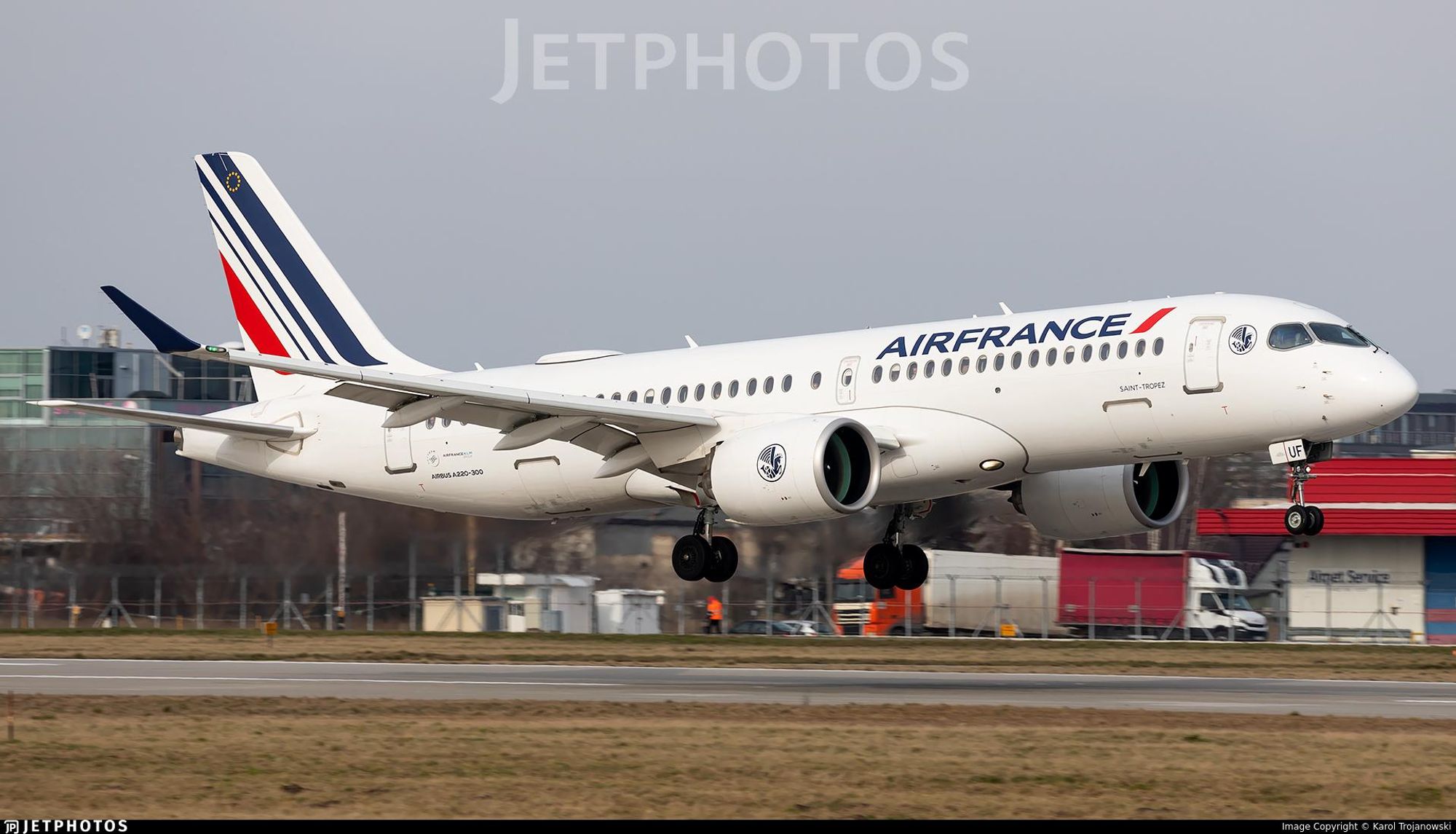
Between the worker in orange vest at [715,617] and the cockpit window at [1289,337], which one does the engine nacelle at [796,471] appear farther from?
the worker in orange vest at [715,617]

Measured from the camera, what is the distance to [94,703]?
2620 cm

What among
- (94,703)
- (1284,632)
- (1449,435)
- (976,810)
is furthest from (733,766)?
(1449,435)

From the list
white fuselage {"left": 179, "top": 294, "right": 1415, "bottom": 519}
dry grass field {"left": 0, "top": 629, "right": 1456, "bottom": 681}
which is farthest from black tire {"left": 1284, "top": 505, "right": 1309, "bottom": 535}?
dry grass field {"left": 0, "top": 629, "right": 1456, "bottom": 681}

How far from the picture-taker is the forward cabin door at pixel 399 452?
36344 mm

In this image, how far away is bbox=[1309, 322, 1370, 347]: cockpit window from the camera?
2762 cm

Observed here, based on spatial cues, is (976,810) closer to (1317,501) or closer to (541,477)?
(541,477)

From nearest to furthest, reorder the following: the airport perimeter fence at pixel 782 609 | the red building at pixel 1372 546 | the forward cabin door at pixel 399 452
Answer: the forward cabin door at pixel 399 452
the airport perimeter fence at pixel 782 609
the red building at pixel 1372 546

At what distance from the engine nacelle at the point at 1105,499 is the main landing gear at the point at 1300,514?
4.57 meters

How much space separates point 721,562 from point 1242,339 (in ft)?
34.8

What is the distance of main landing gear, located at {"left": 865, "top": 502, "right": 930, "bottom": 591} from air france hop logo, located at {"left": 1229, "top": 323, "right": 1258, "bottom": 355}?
8599 mm

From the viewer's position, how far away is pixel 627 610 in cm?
5194

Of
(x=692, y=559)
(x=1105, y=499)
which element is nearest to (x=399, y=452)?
(x=692, y=559)

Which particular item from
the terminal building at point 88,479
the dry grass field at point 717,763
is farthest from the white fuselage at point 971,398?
the terminal building at point 88,479

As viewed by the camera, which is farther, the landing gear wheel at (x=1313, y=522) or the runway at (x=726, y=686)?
the landing gear wheel at (x=1313, y=522)
